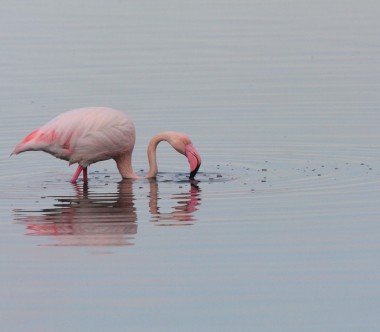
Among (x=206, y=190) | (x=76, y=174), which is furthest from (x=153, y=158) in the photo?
(x=206, y=190)

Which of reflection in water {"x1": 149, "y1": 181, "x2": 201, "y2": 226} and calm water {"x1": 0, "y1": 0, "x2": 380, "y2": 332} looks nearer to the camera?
calm water {"x1": 0, "y1": 0, "x2": 380, "y2": 332}

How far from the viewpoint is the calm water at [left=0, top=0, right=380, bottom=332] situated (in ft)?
29.9

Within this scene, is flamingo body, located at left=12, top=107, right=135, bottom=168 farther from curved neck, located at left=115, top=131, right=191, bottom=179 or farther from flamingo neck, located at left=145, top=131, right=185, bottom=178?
flamingo neck, located at left=145, top=131, right=185, bottom=178

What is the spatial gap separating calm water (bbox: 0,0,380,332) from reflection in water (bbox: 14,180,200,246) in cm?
3

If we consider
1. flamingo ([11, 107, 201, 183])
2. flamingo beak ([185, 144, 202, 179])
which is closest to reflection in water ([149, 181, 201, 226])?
flamingo beak ([185, 144, 202, 179])

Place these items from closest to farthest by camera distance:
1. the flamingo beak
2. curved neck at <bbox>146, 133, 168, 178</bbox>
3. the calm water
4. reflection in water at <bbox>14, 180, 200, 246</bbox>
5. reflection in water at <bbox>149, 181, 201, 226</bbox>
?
the calm water → reflection in water at <bbox>14, 180, 200, 246</bbox> → reflection in water at <bbox>149, 181, 201, 226</bbox> → the flamingo beak → curved neck at <bbox>146, 133, 168, 178</bbox>

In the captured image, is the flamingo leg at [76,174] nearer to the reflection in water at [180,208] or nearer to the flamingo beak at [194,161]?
the reflection in water at [180,208]

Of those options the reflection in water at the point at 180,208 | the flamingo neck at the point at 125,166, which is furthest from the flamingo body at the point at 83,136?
the reflection in water at the point at 180,208

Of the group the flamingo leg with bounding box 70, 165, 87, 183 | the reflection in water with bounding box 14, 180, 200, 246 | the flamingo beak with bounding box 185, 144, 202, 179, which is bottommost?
the reflection in water with bounding box 14, 180, 200, 246

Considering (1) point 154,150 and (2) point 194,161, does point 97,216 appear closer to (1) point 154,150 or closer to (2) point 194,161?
(2) point 194,161

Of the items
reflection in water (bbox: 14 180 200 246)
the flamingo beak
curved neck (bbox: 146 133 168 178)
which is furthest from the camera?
curved neck (bbox: 146 133 168 178)

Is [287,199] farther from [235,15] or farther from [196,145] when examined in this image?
[235,15]

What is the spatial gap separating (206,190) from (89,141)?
154 cm

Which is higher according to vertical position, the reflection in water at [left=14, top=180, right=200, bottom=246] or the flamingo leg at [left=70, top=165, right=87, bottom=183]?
the flamingo leg at [left=70, top=165, right=87, bottom=183]
